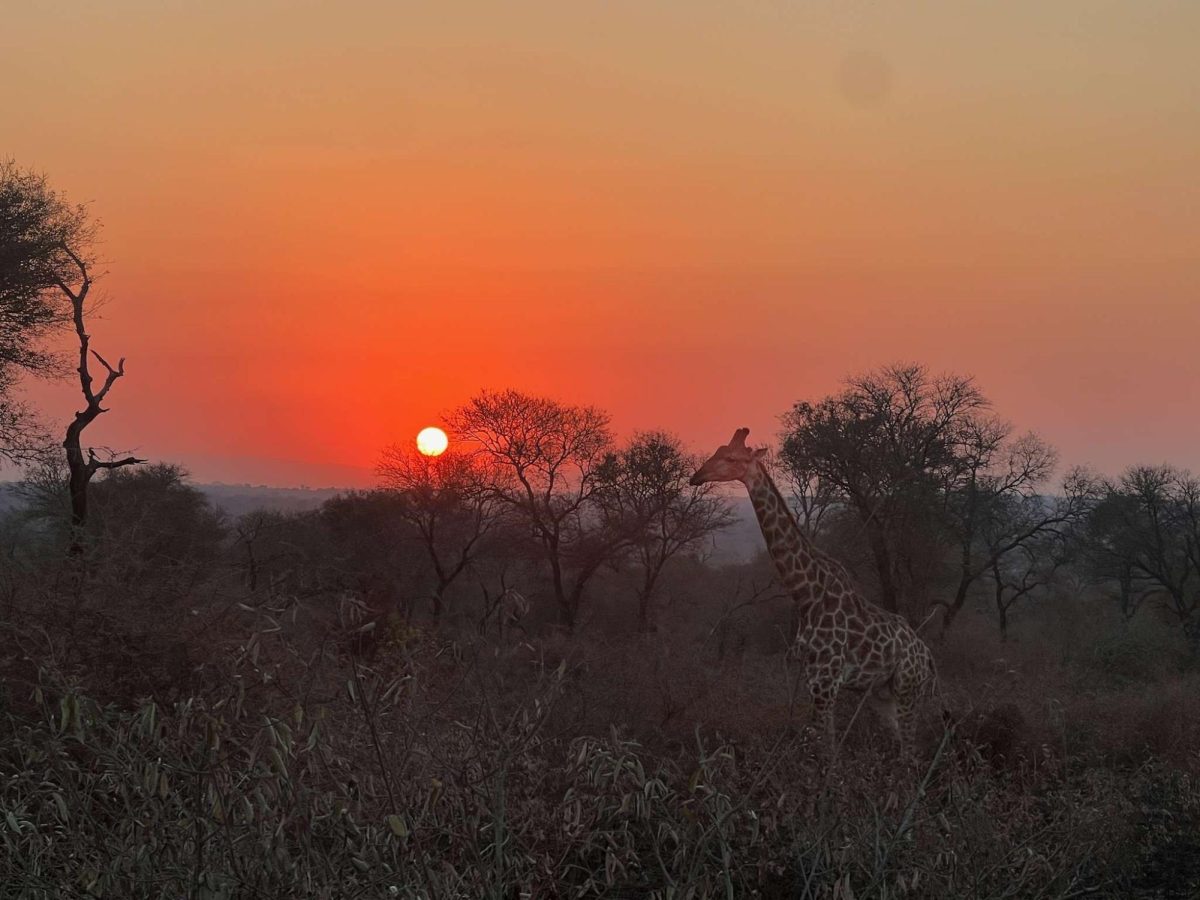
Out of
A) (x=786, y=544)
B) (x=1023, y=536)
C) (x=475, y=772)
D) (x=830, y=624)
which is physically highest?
(x=1023, y=536)

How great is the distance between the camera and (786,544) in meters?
10.1

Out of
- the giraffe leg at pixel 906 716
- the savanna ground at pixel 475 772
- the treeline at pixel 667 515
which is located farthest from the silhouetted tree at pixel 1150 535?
the giraffe leg at pixel 906 716

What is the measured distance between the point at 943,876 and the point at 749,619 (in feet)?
74.9

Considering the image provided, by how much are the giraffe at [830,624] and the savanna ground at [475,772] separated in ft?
2.73

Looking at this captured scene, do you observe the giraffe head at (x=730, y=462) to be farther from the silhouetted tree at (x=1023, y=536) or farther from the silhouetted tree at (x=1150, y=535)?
the silhouetted tree at (x=1150, y=535)

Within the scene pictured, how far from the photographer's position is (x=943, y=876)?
378 cm

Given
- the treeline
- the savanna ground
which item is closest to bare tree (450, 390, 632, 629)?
the treeline

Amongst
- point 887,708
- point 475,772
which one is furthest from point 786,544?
point 475,772

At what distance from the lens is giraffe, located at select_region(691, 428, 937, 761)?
9398 millimetres

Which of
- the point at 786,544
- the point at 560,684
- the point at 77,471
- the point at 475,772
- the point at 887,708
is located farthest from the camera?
the point at 77,471

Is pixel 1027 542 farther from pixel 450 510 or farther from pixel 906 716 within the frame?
pixel 906 716

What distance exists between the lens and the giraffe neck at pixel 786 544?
392 inches

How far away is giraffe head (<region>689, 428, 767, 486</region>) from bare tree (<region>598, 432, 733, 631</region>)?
18166mm

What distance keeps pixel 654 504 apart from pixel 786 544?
61.4ft
